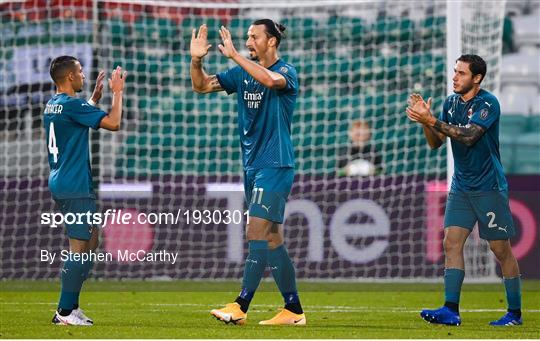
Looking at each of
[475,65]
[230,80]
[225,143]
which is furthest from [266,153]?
[225,143]

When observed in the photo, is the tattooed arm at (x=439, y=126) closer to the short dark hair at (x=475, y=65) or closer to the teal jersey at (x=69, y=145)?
the short dark hair at (x=475, y=65)

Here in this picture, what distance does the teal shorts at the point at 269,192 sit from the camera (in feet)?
28.2

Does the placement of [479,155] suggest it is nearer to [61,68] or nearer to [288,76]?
[288,76]

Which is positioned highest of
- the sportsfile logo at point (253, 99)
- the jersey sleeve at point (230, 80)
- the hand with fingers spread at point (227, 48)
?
the hand with fingers spread at point (227, 48)

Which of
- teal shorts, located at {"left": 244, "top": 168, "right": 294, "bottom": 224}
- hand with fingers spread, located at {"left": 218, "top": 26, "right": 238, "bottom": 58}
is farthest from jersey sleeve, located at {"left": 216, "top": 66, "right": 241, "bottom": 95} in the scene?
teal shorts, located at {"left": 244, "top": 168, "right": 294, "bottom": 224}

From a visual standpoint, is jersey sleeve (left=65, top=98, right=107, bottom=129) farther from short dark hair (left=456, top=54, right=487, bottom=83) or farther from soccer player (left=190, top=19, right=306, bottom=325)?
short dark hair (left=456, top=54, right=487, bottom=83)

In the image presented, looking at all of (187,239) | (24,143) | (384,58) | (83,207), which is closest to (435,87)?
(384,58)

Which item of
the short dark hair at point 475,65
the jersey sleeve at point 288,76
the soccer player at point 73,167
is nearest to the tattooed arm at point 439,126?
the short dark hair at point 475,65

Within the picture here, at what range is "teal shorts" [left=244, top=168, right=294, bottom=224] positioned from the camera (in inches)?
339

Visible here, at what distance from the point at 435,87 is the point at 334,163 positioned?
5.45 feet

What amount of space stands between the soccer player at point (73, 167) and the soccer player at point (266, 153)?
2.53 ft

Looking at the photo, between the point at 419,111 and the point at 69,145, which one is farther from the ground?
the point at 419,111

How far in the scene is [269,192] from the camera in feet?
28.3

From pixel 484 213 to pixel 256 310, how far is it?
7.37 feet
